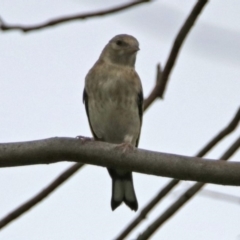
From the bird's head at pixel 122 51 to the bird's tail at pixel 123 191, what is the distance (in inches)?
46.3

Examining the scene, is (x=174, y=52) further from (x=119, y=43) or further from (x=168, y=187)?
(x=119, y=43)

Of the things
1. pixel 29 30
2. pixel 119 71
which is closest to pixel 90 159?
pixel 29 30

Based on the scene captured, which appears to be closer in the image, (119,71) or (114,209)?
(114,209)

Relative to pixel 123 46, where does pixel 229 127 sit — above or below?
above

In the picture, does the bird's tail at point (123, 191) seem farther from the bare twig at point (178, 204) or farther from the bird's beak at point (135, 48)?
the bare twig at point (178, 204)

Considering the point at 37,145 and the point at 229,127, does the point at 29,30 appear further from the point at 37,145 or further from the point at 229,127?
the point at 229,127

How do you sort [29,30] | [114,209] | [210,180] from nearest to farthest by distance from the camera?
[29,30]
[210,180]
[114,209]

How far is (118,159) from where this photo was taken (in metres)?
3.78

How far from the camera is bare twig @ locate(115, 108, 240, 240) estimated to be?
3.61 metres

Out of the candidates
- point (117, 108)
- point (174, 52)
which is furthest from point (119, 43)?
point (174, 52)

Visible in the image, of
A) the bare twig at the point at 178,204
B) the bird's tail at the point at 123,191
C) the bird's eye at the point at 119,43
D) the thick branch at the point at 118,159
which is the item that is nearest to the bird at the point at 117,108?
the bird's tail at the point at 123,191

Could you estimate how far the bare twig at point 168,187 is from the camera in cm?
361

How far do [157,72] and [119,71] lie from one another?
7.43 feet

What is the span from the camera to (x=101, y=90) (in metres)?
6.18
